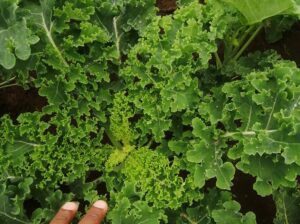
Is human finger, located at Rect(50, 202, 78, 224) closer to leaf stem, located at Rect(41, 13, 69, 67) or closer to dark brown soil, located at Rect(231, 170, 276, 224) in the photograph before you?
leaf stem, located at Rect(41, 13, 69, 67)

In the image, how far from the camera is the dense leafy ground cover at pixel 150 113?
10.6 ft

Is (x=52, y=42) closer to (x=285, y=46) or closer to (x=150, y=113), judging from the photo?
(x=150, y=113)

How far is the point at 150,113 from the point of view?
11.6 feet

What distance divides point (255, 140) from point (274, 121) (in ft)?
0.48

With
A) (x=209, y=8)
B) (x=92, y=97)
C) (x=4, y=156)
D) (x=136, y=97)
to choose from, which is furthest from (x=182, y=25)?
(x=4, y=156)

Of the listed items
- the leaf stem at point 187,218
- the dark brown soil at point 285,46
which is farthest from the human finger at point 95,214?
the dark brown soil at point 285,46

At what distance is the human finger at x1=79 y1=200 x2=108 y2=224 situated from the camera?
3078 millimetres

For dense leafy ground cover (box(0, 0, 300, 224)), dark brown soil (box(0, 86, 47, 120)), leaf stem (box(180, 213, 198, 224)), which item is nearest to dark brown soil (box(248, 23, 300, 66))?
dense leafy ground cover (box(0, 0, 300, 224))

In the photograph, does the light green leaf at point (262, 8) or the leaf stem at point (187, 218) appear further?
the leaf stem at point (187, 218)

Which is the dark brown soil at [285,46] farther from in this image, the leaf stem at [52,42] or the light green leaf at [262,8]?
the leaf stem at [52,42]

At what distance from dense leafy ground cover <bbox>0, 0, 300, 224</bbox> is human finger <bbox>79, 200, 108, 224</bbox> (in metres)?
0.12

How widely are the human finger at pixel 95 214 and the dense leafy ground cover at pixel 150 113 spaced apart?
0.12m

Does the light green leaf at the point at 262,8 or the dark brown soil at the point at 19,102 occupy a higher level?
the light green leaf at the point at 262,8

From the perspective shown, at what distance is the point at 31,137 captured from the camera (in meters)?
3.60
